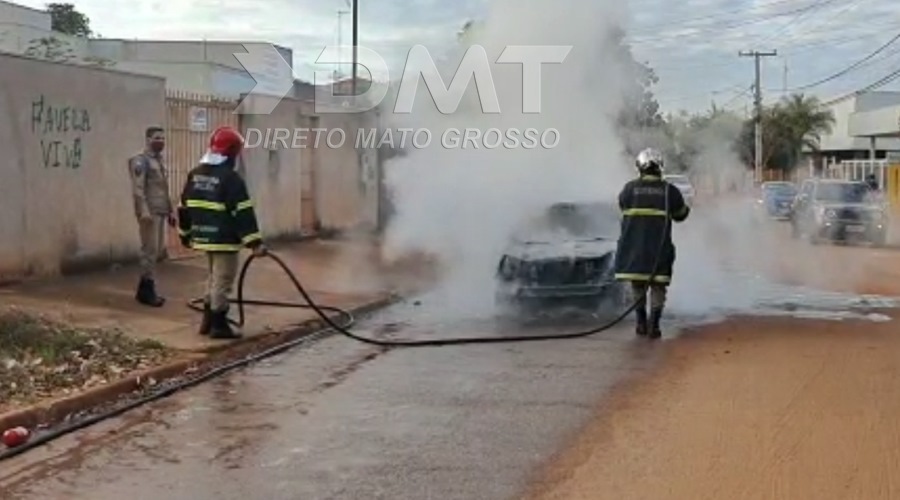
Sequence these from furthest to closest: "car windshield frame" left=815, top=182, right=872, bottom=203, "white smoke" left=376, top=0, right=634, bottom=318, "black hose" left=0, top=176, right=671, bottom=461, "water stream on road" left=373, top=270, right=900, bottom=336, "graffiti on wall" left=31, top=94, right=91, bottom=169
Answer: "car windshield frame" left=815, top=182, right=872, bottom=203 → "white smoke" left=376, top=0, right=634, bottom=318 → "graffiti on wall" left=31, top=94, right=91, bottom=169 → "water stream on road" left=373, top=270, right=900, bottom=336 → "black hose" left=0, top=176, right=671, bottom=461

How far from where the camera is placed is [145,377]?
8984mm

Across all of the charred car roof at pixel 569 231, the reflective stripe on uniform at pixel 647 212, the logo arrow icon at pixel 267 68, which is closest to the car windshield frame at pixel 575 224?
the charred car roof at pixel 569 231

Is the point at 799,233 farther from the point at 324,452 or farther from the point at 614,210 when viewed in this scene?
the point at 324,452

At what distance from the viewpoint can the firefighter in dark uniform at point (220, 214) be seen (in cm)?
1054

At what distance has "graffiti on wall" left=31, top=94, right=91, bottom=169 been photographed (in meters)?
13.4

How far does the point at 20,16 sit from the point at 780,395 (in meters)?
36.2

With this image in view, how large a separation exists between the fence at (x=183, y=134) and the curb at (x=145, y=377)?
202 inches

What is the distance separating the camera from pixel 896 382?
8938 mm

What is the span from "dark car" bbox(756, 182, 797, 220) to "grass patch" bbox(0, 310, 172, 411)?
32.6 metres

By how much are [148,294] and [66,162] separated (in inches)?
102

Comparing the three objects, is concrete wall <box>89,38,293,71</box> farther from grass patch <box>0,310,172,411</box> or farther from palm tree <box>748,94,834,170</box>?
palm tree <box>748,94,834,170</box>

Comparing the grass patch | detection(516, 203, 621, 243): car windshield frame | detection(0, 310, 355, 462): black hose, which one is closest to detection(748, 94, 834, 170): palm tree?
detection(516, 203, 621, 243): car windshield frame

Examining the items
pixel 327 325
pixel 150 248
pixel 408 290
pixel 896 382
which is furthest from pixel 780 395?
pixel 408 290

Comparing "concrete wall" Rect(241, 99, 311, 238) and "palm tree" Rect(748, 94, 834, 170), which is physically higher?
"palm tree" Rect(748, 94, 834, 170)
